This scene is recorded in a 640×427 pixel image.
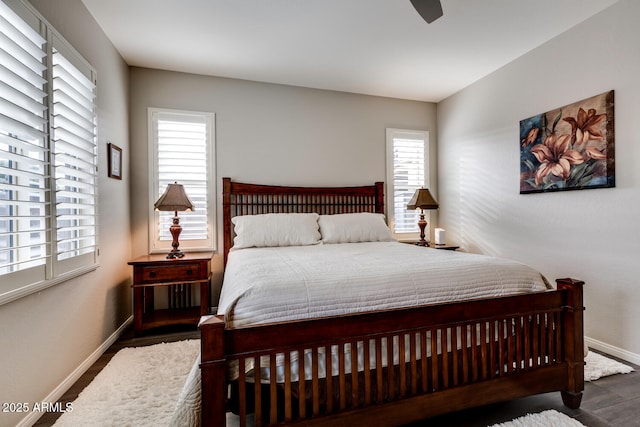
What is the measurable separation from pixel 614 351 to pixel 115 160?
176 inches

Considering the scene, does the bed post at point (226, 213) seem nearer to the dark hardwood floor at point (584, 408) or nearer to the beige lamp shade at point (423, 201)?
the dark hardwood floor at point (584, 408)

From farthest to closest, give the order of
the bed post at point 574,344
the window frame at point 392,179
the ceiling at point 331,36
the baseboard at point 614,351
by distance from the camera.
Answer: the window frame at point 392,179, the ceiling at point 331,36, the baseboard at point 614,351, the bed post at point 574,344

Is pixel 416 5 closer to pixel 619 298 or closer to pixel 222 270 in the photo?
pixel 619 298

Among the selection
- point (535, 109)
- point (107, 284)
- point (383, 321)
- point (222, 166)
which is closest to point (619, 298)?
point (535, 109)

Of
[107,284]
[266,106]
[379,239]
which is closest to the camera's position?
[107,284]

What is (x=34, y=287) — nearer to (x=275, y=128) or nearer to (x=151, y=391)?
(x=151, y=391)

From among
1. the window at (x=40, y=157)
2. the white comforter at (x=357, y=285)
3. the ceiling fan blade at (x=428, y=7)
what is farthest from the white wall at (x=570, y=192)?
the window at (x=40, y=157)

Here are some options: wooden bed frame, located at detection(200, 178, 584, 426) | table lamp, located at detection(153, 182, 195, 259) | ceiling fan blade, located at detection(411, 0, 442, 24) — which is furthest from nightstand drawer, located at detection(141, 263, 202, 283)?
ceiling fan blade, located at detection(411, 0, 442, 24)

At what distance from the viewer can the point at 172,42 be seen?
2.78 m

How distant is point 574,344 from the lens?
1.67 meters

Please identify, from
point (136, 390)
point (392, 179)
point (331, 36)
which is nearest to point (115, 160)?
point (136, 390)

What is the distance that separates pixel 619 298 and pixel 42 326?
392cm

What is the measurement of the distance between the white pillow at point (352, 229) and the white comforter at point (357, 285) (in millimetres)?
1244

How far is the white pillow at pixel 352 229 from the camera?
3.20 m
